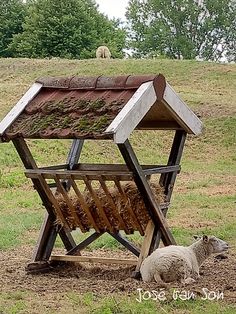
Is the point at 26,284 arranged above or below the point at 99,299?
below

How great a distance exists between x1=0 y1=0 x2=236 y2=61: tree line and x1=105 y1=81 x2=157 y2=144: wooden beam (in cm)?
4268

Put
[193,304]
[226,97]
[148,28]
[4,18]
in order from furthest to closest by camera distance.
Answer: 1. [148,28]
2. [4,18]
3. [226,97]
4. [193,304]

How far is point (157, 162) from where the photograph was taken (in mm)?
22062

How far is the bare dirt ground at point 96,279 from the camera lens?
7.49 meters

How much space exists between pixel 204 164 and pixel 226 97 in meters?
8.34

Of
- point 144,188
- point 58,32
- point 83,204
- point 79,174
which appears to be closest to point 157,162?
point 83,204

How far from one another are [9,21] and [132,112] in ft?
164

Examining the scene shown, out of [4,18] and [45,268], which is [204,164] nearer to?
[45,268]

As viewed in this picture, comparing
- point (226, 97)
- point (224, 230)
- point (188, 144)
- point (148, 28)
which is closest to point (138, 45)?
point (148, 28)

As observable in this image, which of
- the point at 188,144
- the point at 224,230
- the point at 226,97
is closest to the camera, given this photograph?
the point at 224,230

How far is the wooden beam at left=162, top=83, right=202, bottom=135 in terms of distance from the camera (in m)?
8.22

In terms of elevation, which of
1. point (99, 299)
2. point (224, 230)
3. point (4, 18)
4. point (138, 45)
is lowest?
point (138, 45)

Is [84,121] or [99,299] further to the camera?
[84,121]

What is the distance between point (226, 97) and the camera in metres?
29.6
